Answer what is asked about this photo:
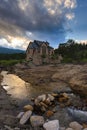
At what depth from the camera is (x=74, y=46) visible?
418 feet

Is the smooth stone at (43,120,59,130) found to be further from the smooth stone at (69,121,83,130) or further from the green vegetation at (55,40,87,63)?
the green vegetation at (55,40,87,63)

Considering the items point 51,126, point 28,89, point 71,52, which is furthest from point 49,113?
point 71,52

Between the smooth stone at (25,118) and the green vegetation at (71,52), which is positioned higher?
the green vegetation at (71,52)

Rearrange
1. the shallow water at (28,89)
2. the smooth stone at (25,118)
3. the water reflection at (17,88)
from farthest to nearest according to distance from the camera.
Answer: the water reflection at (17,88)
the shallow water at (28,89)
the smooth stone at (25,118)

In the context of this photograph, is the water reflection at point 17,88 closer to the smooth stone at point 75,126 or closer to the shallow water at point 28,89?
the shallow water at point 28,89

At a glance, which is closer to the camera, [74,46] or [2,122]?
[2,122]

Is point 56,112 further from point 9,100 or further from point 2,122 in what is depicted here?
point 9,100

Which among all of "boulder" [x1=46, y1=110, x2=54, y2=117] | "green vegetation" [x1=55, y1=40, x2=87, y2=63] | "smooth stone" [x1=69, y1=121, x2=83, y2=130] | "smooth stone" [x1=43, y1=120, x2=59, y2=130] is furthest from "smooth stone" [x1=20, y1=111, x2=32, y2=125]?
"green vegetation" [x1=55, y1=40, x2=87, y2=63]

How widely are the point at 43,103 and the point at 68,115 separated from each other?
3911mm

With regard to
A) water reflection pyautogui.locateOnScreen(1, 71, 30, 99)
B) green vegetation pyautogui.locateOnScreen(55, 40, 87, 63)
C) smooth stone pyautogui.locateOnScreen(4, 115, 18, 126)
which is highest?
green vegetation pyautogui.locateOnScreen(55, 40, 87, 63)

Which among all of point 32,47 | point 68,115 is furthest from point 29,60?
point 68,115

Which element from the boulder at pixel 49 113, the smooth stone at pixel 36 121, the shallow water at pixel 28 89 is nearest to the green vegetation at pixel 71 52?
the shallow water at pixel 28 89

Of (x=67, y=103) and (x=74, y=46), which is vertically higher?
(x=74, y=46)

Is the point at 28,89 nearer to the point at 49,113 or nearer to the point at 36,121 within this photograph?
the point at 49,113
